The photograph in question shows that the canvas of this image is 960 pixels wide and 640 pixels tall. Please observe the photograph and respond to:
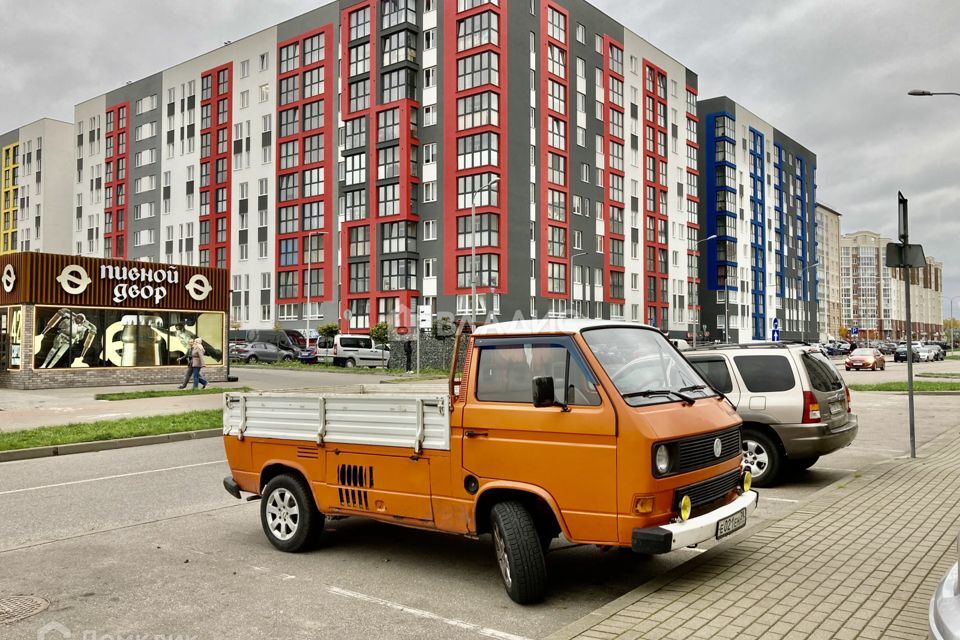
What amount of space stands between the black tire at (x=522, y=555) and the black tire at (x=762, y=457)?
5.18 metres

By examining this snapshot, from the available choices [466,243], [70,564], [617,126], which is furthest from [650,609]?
[617,126]

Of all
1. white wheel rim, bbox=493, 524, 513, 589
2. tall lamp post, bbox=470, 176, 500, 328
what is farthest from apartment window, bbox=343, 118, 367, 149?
white wheel rim, bbox=493, 524, 513, 589

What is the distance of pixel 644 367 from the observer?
5.50m

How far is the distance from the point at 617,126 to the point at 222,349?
45983 millimetres

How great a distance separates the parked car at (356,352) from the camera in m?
45.2

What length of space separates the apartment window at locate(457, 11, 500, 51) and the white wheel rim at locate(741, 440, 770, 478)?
49.6 meters

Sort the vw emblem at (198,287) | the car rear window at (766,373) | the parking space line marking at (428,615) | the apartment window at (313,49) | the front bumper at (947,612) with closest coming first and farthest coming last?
1. the front bumper at (947,612)
2. the parking space line marking at (428,615)
3. the car rear window at (766,373)
4. the vw emblem at (198,287)
5. the apartment window at (313,49)

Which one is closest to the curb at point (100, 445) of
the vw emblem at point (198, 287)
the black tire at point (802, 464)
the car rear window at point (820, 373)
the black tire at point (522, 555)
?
the black tire at point (522, 555)

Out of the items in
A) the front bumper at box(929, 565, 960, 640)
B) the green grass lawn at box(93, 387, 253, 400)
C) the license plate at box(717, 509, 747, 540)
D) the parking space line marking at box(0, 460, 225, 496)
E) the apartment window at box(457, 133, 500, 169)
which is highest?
the apartment window at box(457, 133, 500, 169)

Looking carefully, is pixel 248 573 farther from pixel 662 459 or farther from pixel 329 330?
pixel 329 330

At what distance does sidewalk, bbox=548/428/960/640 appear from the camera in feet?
14.1

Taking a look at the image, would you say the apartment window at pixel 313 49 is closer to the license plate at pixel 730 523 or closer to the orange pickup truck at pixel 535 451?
the orange pickup truck at pixel 535 451

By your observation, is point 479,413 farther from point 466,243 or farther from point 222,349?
point 466,243

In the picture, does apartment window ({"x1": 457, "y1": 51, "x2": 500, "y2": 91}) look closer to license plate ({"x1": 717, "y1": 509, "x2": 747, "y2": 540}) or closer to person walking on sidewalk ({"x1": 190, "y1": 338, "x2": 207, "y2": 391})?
person walking on sidewalk ({"x1": 190, "y1": 338, "x2": 207, "y2": 391})
